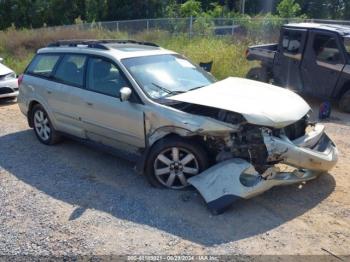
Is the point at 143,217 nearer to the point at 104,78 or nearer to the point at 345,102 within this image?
the point at 104,78

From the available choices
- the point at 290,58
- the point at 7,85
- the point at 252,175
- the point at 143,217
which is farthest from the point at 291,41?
the point at 143,217

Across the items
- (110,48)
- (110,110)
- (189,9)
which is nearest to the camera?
(110,110)

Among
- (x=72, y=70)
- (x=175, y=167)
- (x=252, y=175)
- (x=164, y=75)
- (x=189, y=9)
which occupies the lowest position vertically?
→ (x=189, y=9)

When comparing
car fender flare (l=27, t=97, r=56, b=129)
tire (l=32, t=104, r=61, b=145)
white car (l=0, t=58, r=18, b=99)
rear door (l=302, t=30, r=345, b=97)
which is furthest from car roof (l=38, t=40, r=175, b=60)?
rear door (l=302, t=30, r=345, b=97)

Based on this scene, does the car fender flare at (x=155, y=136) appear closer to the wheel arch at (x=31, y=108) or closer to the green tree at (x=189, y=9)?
the wheel arch at (x=31, y=108)

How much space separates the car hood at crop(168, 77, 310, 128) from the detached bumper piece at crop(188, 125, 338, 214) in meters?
0.20

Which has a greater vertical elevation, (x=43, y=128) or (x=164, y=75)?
(x=164, y=75)

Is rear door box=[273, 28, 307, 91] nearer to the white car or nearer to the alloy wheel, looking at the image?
the alloy wheel

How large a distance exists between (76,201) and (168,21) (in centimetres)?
1769

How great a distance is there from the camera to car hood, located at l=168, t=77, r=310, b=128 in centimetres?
471

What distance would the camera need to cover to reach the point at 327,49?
9.26 m

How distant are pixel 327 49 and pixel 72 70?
5.66 m

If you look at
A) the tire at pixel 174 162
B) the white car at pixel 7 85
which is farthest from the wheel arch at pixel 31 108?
the white car at pixel 7 85

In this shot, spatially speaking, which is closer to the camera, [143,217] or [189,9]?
[143,217]
